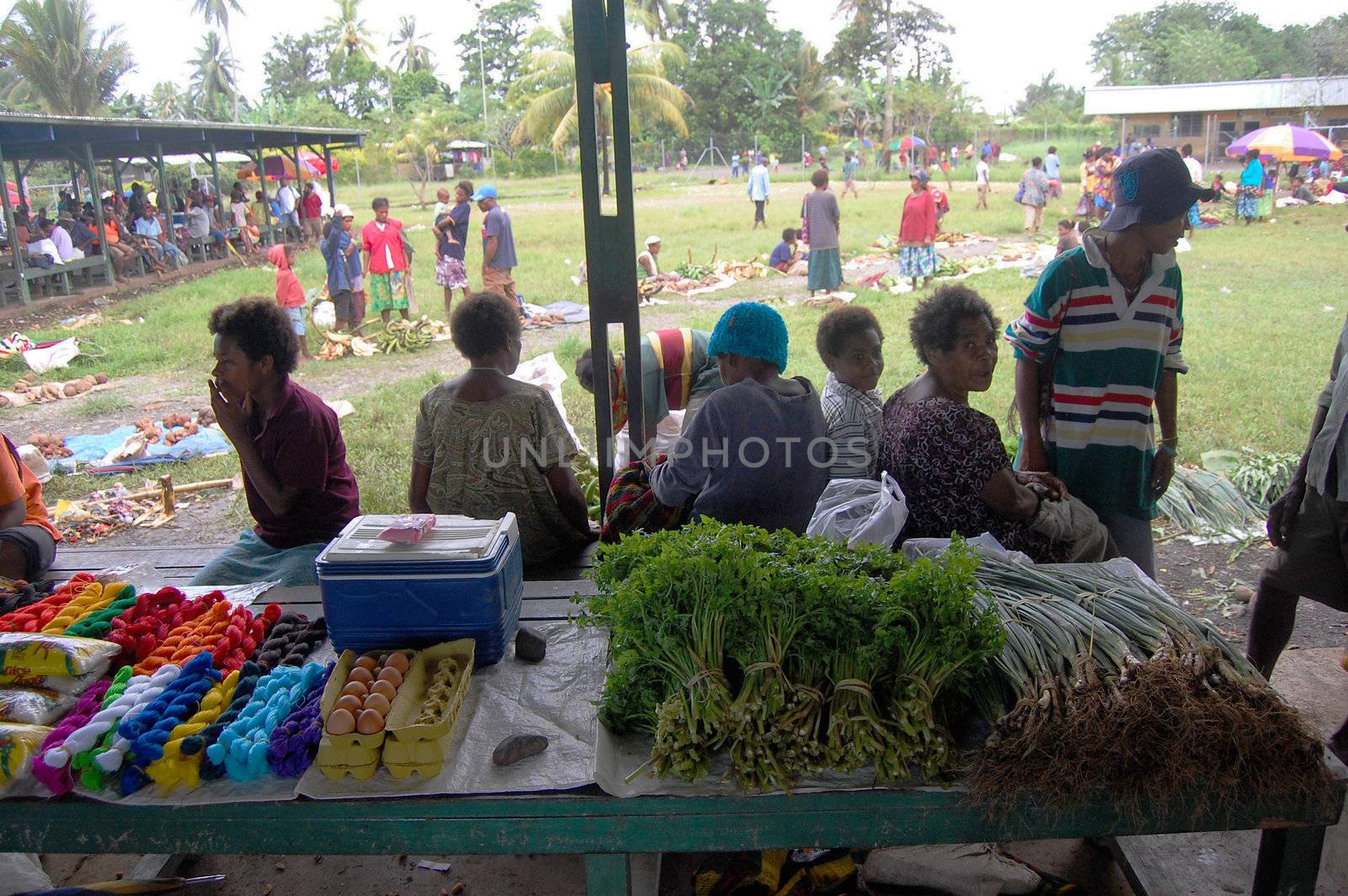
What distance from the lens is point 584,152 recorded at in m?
3.26

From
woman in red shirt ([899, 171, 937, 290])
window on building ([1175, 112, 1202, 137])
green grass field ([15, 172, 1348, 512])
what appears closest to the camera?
green grass field ([15, 172, 1348, 512])

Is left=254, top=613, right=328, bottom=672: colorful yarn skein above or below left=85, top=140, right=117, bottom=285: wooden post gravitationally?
below

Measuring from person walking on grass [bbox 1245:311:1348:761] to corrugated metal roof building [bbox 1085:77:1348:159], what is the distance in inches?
849

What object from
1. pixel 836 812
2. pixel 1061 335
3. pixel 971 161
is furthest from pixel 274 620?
pixel 971 161

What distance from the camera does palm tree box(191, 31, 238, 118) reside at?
4116cm

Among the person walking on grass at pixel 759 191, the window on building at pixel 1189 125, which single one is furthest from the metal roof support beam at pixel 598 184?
the window on building at pixel 1189 125

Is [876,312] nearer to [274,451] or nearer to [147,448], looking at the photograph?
[147,448]

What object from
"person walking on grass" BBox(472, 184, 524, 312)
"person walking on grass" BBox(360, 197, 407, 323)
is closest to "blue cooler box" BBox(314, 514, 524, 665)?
"person walking on grass" BBox(472, 184, 524, 312)

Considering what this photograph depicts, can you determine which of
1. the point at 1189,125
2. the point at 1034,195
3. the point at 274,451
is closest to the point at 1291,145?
the point at 1034,195

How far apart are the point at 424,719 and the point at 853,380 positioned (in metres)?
1.95

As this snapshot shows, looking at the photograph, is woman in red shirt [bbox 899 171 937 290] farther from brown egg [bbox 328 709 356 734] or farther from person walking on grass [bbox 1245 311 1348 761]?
brown egg [bbox 328 709 356 734]

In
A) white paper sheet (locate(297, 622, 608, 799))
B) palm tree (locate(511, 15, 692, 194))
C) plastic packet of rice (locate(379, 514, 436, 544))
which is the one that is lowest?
white paper sheet (locate(297, 622, 608, 799))

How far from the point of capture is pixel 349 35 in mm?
37406

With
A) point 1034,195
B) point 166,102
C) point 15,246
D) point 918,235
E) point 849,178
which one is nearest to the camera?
point 918,235
